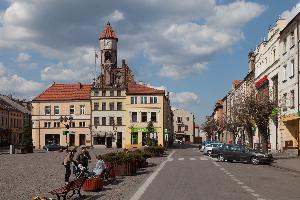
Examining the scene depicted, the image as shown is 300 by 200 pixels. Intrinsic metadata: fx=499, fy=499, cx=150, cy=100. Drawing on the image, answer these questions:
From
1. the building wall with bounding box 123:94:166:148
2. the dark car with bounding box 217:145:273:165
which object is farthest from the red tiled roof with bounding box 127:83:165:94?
the dark car with bounding box 217:145:273:165

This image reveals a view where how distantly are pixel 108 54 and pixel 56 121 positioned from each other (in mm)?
16237

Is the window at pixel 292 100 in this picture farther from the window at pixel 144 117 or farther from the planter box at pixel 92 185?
the window at pixel 144 117

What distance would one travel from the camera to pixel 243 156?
128 ft

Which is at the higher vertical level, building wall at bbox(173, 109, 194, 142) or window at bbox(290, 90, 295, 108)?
window at bbox(290, 90, 295, 108)

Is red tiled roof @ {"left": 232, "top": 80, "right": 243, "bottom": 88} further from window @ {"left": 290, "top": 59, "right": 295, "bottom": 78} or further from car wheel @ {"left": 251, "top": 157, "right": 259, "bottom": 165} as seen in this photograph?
car wheel @ {"left": 251, "top": 157, "right": 259, "bottom": 165}

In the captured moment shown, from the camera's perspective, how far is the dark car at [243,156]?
37562mm

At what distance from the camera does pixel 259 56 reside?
216 ft

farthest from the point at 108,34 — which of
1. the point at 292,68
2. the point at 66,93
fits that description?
the point at 292,68

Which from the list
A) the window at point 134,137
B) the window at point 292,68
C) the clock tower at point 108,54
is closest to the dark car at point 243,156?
the window at point 292,68

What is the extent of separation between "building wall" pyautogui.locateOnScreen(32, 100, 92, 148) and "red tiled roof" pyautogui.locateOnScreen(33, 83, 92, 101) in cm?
81

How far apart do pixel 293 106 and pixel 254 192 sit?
99.7 ft

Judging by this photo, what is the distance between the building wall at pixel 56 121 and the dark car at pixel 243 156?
52.4 metres

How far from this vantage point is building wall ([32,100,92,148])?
299 ft

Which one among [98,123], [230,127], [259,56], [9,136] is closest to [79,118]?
[98,123]
